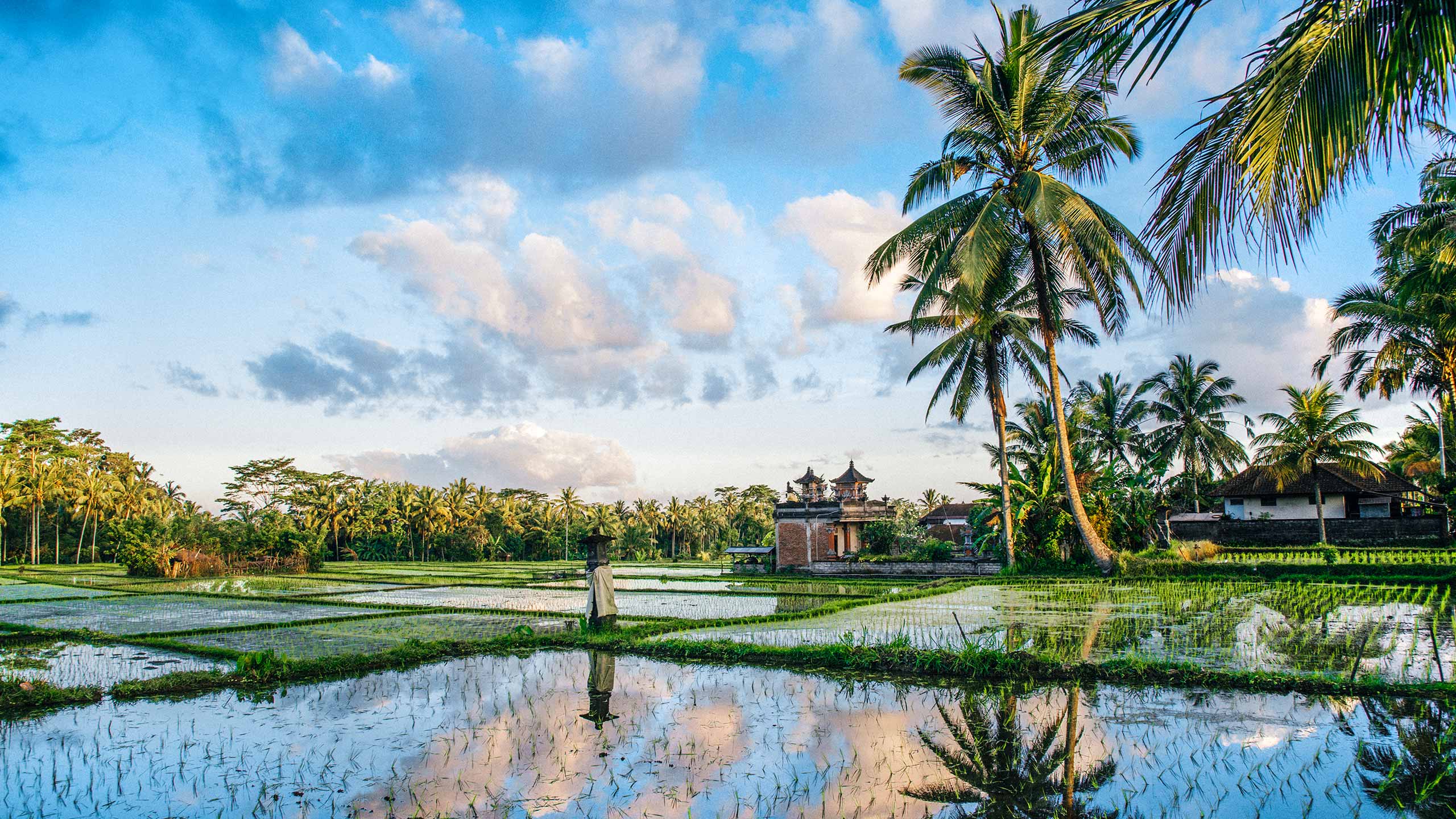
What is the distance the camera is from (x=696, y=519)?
51.4 metres

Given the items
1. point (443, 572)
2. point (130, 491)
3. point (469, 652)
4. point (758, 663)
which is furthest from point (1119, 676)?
point (130, 491)

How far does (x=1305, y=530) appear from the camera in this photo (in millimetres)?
25125

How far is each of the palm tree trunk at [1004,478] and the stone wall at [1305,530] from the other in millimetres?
7979

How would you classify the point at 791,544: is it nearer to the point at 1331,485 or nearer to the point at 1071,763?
the point at 1331,485

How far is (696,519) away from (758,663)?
4318cm

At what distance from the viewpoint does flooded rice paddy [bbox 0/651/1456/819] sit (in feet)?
14.0

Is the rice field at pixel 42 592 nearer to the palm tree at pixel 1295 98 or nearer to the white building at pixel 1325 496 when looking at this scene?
the palm tree at pixel 1295 98

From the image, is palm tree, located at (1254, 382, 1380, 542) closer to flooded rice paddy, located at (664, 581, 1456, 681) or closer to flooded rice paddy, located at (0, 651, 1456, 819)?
flooded rice paddy, located at (664, 581, 1456, 681)

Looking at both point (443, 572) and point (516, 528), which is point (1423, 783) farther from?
point (516, 528)

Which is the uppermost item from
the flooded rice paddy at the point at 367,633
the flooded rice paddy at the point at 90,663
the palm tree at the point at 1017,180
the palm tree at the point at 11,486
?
the palm tree at the point at 1017,180

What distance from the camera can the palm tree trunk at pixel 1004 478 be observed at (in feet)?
66.5

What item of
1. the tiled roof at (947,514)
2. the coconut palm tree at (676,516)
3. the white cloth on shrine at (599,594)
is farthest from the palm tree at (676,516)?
the white cloth on shrine at (599,594)

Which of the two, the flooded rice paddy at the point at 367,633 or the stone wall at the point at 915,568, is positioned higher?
the flooded rice paddy at the point at 367,633

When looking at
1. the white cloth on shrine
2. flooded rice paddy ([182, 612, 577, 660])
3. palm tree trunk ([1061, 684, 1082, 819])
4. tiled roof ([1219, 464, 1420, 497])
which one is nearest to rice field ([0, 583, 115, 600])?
flooded rice paddy ([182, 612, 577, 660])
